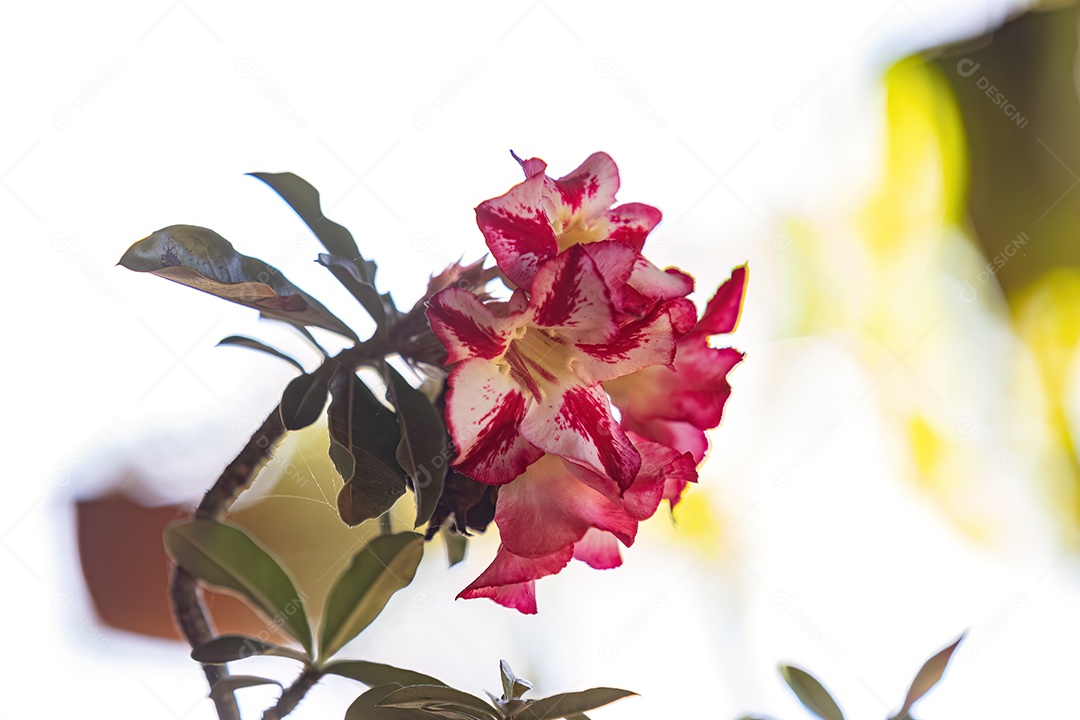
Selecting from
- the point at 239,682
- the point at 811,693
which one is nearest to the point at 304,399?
the point at 239,682

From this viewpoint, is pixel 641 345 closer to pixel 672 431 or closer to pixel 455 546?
pixel 672 431

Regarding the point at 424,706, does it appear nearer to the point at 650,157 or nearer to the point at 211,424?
the point at 211,424

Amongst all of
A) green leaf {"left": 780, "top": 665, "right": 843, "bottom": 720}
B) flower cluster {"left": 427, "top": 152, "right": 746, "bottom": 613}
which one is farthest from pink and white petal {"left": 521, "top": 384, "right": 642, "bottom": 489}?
green leaf {"left": 780, "top": 665, "right": 843, "bottom": 720}

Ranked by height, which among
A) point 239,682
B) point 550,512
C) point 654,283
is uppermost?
point 654,283

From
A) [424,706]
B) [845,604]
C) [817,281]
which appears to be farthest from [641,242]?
[817,281]

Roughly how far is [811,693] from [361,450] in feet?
0.98

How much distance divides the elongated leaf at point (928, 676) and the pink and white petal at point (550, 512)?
219mm

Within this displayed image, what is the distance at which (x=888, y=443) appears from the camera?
158cm

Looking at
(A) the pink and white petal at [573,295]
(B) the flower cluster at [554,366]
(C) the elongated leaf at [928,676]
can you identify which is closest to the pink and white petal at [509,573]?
(B) the flower cluster at [554,366]

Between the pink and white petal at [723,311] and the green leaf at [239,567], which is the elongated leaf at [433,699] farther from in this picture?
the pink and white petal at [723,311]

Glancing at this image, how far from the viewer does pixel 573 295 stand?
0.34 metres

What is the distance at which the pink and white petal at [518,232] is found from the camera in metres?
0.35

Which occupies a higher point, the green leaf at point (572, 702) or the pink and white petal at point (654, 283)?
the pink and white petal at point (654, 283)

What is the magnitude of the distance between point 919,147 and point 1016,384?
0.51 metres
